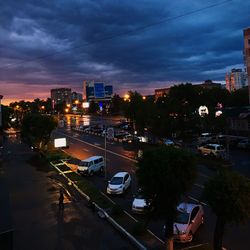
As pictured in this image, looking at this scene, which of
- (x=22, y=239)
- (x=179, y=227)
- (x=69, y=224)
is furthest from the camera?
(x=69, y=224)

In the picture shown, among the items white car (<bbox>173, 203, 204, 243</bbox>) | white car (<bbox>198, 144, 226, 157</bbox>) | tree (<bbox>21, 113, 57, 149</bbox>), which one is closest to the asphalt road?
white car (<bbox>173, 203, 204, 243</bbox>)

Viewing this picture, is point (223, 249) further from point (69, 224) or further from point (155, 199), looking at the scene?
point (69, 224)

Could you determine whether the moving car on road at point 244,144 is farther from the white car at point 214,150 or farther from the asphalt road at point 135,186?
the white car at point 214,150

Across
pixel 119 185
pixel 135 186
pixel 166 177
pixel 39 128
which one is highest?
pixel 39 128

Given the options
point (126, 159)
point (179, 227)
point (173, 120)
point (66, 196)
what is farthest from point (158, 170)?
point (173, 120)

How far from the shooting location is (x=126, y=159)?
45.5 meters

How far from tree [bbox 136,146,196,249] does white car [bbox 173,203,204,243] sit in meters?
1.93

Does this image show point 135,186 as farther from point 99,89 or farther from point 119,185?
point 99,89

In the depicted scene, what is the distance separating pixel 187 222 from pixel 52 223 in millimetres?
8587

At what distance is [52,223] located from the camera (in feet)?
71.9

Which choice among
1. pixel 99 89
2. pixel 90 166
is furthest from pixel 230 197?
pixel 99 89

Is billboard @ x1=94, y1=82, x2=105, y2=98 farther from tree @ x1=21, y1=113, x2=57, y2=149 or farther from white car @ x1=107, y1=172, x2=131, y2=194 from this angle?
white car @ x1=107, y1=172, x2=131, y2=194

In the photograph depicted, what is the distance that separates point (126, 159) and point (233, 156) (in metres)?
13.4

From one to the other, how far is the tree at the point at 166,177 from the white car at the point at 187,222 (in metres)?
1.93
